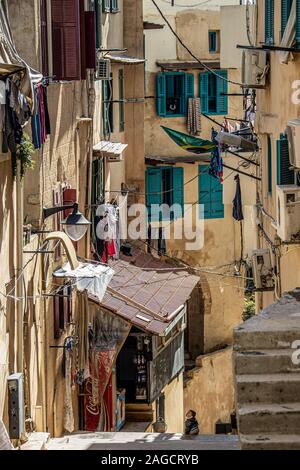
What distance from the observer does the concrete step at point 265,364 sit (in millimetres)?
11352

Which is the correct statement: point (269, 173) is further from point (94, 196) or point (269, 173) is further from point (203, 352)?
point (203, 352)

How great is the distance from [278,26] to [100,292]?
507 cm

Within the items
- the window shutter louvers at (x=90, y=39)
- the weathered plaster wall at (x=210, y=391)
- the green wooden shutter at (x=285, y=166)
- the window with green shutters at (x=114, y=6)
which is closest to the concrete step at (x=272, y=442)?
the green wooden shutter at (x=285, y=166)

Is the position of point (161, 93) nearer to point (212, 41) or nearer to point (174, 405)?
point (212, 41)

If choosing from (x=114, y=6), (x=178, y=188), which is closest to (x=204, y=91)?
(x=178, y=188)

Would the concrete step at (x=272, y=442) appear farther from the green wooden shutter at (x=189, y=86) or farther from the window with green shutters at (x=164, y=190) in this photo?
the green wooden shutter at (x=189, y=86)

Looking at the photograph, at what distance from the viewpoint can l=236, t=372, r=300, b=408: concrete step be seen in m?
11.1

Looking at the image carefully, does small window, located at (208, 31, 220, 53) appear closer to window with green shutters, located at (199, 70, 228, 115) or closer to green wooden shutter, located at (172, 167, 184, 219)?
window with green shutters, located at (199, 70, 228, 115)

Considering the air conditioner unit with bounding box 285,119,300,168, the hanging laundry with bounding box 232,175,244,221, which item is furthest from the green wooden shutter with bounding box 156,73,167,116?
the air conditioner unit with bounding box 285,119,300,168

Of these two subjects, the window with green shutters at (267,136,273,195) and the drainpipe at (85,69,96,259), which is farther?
the drainpipe at (85,69,96,259)

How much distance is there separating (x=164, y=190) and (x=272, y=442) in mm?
27542

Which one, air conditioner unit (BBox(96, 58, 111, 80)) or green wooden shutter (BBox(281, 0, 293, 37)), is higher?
green wooden shutter (BBox(281, 0, 293, 37))
